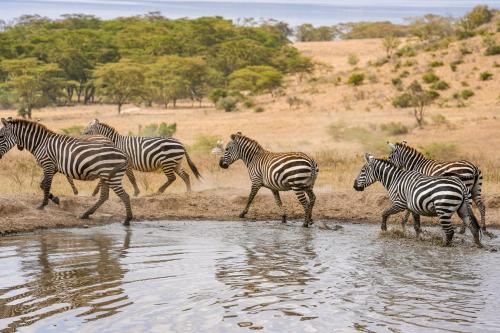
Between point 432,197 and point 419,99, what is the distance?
19514mm

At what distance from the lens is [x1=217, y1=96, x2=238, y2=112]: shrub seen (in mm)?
36188

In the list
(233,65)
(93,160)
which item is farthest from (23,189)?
(233,65)

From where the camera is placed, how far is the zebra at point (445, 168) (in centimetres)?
1113

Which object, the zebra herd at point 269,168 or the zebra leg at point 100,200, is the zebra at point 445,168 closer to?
the zebra herd at point 269,168

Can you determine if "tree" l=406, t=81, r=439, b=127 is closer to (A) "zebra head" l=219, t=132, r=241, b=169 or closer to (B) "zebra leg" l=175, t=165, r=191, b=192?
(B) "zebra leg" l=175, t=165, r=191, b=192

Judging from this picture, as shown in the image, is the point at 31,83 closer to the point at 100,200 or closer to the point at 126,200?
the point at 100,200

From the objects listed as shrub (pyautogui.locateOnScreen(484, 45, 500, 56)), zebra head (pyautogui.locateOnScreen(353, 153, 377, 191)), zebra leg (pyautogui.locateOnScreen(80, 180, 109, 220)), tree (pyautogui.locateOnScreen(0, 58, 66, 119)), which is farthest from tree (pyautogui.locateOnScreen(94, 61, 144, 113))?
zebra head (pyautogui.locateOnScreen(353, 153, 377, 191))

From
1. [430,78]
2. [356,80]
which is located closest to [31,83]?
[356,80]

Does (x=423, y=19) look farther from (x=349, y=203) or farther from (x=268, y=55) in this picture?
(x=349, y=203)

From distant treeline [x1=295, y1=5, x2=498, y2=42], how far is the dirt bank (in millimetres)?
39418

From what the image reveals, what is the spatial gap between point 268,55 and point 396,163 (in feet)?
137

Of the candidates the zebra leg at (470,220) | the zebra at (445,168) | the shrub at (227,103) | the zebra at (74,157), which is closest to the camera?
the zebra leg at (470,220)

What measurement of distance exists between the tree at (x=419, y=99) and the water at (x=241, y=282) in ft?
50.4

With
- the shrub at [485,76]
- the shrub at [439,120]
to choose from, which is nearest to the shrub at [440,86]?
the shrub at [485,76]
